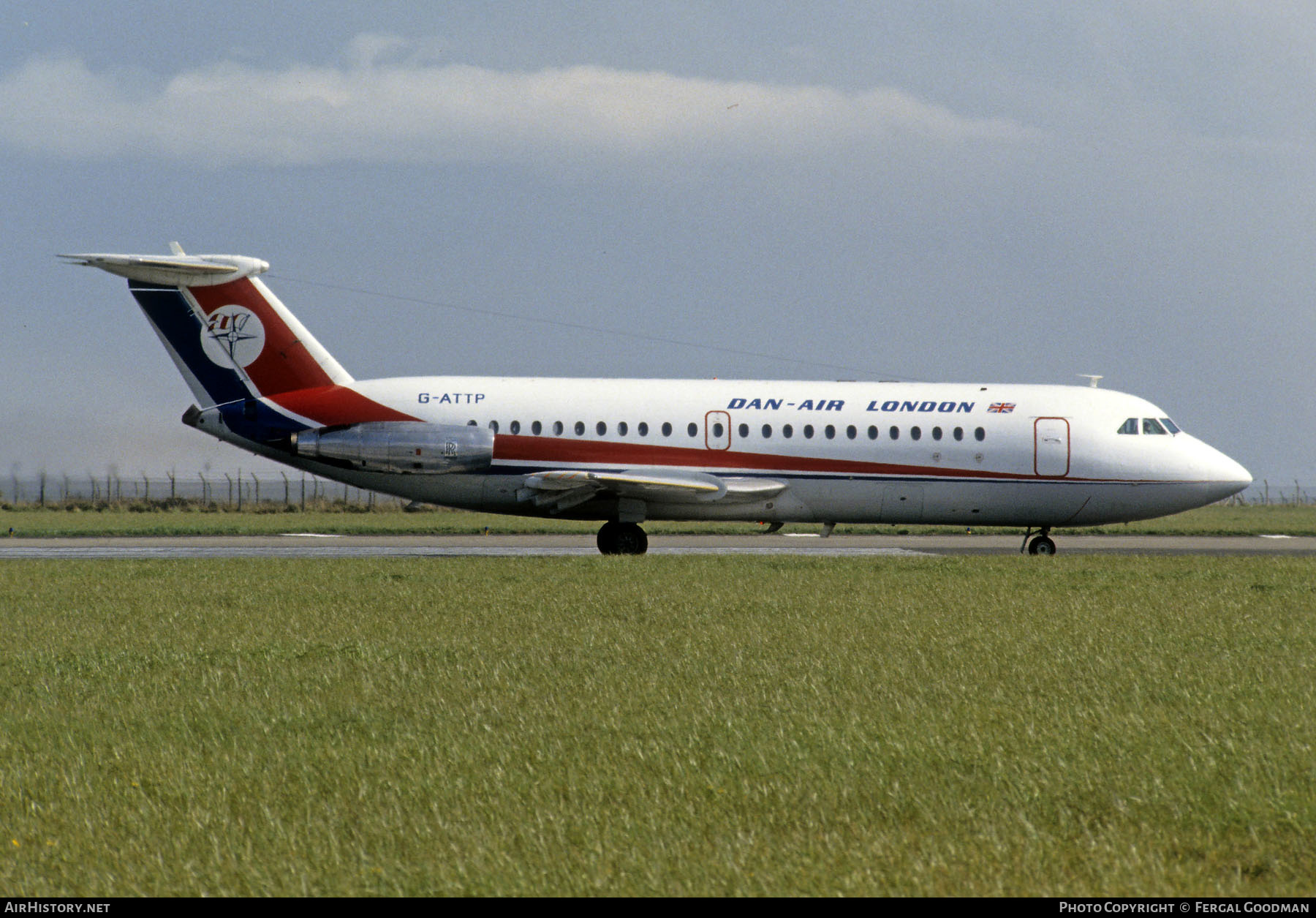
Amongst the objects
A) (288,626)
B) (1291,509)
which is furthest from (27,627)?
(1291,509)

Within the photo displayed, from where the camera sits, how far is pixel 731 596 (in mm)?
17422

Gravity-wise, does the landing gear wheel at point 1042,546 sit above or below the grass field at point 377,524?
above

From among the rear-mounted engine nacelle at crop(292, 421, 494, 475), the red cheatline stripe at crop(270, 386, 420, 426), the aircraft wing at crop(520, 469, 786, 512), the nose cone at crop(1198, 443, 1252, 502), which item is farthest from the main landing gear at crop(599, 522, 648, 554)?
the nose cone at crop(1198, 443, 1252, 502)

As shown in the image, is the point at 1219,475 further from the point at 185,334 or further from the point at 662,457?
the point at 185,334

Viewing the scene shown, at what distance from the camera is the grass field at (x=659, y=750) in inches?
234

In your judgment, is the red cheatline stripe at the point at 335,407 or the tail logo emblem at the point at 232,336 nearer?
the red cheatline stripe at the point at 335,407

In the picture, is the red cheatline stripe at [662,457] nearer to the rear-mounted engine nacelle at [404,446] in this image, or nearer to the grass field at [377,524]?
the rear-mounted engine nacelle at [404,446]

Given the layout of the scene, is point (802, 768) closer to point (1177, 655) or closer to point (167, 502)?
point (1177, 655)

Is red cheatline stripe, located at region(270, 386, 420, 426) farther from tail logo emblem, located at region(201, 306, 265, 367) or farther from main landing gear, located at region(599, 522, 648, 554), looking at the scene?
main landing gear, located at region(599, 522, 648, 554)

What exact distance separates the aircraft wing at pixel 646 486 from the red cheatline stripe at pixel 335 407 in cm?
323

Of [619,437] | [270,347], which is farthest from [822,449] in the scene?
[270,347]

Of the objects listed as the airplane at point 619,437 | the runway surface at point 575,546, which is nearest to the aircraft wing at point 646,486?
the airplane at point 619,437

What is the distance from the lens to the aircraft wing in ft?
84.9

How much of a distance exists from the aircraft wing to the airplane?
52mm
